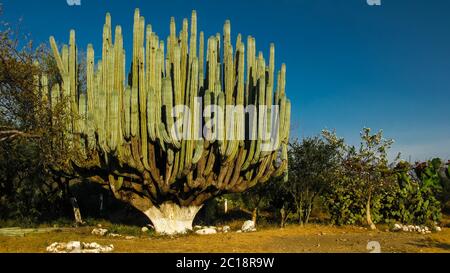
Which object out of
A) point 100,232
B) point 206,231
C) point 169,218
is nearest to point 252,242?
point 206,231

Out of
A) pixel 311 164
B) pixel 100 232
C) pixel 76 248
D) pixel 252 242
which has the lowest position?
pixel 100 232

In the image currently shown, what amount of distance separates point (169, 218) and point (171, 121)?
385 centimetres

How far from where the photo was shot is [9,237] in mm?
13617

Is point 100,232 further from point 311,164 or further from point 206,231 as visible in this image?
point 311,164

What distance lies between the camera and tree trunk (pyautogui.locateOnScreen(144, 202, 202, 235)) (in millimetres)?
15711

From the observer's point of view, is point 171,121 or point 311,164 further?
point 311,164

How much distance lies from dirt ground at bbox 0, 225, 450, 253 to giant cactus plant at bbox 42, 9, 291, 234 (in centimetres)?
168

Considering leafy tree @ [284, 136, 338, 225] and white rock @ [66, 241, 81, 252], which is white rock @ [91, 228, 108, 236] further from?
leafy tree @ [284, 136, 338, 225]

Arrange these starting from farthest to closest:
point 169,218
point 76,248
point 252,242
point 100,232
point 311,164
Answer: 1. point 311,164
2. point 169,218
3. point 100,232
4. point 252,242
5. point 76,248

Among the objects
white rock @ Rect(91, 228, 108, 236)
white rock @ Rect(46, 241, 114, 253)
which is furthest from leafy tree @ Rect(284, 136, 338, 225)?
white rock @ Rect(46, 241, 114, 253)

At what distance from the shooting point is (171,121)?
13609 millimetres

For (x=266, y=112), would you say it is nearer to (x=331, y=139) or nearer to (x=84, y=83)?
(x=331, y=139)

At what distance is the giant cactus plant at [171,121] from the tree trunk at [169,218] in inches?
1.3

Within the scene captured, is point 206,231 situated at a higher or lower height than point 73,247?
lower
